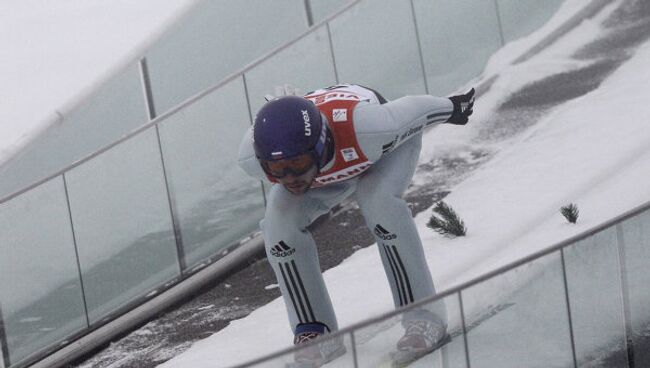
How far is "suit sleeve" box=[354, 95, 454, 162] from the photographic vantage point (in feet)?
22.5

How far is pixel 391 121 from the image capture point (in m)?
6.97

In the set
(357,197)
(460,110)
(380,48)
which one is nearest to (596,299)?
(357,197)

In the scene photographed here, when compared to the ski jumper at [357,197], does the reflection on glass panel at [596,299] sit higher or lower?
lower

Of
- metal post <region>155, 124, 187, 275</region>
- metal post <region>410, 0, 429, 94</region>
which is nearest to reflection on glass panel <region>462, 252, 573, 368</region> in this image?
metal post <region>155, 124, 187, 275</region>

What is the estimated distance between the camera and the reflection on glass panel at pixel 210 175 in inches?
386

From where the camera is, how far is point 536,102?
11.5 m

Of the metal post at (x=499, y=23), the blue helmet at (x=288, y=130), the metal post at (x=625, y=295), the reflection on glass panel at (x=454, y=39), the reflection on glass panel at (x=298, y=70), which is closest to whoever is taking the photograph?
the metal post at (x=625, y=295)

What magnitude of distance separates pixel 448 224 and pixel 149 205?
6.07ft

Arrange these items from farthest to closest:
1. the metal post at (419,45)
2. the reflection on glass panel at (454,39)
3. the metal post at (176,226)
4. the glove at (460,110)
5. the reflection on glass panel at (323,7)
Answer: the reflection on glass panel at (323,7)
the reflection on glass panel at (454,39)
the metal post at (419,45)
the metal post at (176,226)
the glove at (460,110)

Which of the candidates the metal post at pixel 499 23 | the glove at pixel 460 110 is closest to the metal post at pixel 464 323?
the glove at pixel 460 110

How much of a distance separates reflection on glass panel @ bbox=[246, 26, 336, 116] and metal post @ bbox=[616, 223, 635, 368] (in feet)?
14.0

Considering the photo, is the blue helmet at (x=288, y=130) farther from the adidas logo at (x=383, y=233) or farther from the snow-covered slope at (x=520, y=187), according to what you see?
the snow-covered slope at (x=520, y=187)

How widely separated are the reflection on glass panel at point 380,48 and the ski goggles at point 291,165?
450cm

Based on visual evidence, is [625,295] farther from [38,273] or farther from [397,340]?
[38,273]
